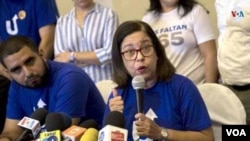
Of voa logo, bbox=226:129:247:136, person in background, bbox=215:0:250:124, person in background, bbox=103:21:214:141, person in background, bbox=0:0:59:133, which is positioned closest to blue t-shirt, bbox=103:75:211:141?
person in background, bbox=103:21:214:141

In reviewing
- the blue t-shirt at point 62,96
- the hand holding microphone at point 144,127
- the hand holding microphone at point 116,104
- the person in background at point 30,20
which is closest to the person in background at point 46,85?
the blue t-shirt at point 62,96

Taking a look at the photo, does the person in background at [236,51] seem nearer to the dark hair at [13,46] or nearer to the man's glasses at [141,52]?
the man's glasses at [141,52]

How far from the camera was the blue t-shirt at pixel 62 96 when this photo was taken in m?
2.40

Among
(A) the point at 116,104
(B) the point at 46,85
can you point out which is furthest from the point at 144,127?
(B) the point at 46,85

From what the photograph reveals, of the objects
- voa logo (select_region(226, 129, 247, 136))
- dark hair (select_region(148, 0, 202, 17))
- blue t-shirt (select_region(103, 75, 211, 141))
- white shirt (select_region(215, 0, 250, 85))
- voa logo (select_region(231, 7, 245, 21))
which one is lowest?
voa logo (select_region(226, 129, 247, 136))

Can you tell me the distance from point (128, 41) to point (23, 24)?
4.69ft

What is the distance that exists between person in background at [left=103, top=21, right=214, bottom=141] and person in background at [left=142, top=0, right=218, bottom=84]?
0.64m

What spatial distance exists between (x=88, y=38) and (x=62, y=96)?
2.65ft

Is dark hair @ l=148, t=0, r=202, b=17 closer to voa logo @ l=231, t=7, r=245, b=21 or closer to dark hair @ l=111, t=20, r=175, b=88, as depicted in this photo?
voa logo @ l=231, t=7, r=245, b=21

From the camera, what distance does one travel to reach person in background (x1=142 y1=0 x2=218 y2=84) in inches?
110

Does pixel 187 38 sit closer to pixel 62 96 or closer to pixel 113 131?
pixel 62 96

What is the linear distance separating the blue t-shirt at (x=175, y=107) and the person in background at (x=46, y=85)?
0.37 meters

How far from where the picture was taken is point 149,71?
208cm

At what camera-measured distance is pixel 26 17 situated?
3.37 metres
